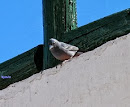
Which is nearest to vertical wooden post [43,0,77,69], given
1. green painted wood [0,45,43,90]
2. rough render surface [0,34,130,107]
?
green painted wood [0,45,43,90]

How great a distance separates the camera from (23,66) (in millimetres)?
4387

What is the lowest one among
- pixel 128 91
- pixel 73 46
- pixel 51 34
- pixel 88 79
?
pixel 128 91

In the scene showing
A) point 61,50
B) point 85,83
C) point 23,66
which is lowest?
point 85,83

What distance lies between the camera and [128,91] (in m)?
3.10

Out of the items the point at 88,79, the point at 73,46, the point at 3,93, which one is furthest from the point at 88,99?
the point at 3,93

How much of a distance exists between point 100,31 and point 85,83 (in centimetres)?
53

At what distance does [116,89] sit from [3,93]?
1.14 metres

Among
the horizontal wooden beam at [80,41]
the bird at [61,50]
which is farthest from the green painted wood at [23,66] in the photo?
the bird at [61,50]

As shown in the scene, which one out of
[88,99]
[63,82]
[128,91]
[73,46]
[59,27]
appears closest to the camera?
[128,91]

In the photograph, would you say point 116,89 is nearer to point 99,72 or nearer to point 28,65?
point 99,72

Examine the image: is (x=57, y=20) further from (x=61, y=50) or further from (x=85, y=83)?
(x=85, y=83)

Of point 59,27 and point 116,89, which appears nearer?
point 116,89

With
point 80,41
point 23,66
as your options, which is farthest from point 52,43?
point 23,66

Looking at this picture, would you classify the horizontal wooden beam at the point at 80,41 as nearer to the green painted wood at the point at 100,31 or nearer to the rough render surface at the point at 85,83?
the green painted wood at the point at 100,31
